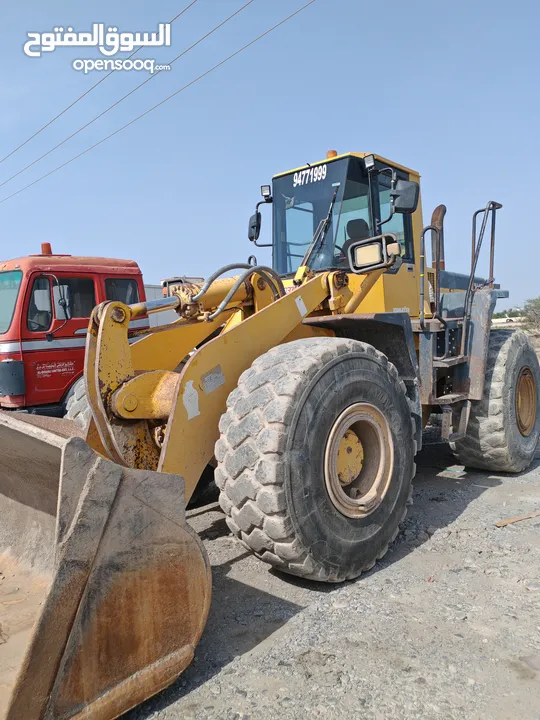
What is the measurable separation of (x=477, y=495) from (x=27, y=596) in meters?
3.71

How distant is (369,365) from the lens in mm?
3559

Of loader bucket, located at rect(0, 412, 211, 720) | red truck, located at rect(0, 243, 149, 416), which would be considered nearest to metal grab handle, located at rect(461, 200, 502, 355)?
loader bucket, located at rect(0, 412, 211, 720)

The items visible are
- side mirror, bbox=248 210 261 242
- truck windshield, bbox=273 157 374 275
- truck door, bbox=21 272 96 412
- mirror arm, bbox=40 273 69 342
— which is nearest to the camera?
truck windshield, bbox=273 157 374 275

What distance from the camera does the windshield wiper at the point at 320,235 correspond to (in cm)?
495

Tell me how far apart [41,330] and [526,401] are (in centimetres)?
600

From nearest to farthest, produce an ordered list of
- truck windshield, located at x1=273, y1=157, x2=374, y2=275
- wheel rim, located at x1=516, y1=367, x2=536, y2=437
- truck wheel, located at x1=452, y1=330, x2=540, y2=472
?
1. truck windshield, located at x1=273, y1=157, x2=374, y2=275
2. truck wheel, located at x1=452, y1=330, x2=540, y2=472
3. wheel rim, located at x1=516, y1=367, x2=536, y2=437

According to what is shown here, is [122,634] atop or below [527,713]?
atop

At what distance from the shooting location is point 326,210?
500cm

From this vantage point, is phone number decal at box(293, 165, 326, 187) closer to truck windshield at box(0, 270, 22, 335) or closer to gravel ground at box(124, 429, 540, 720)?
gravel ground at box(124, 429, 540, 720)

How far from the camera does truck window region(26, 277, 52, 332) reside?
757 cm

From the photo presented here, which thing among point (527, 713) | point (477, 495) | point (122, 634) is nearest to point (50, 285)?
point (477, 495)

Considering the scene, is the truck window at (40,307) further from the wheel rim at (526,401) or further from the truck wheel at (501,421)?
the wheel rim at (526,401)

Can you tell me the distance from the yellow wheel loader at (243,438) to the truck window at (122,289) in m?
3.49

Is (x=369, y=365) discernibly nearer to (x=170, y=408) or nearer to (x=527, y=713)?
(x=170, y=408)
